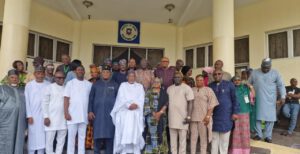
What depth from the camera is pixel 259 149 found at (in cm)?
558

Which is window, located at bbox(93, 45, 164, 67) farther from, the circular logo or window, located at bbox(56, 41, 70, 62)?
window, located at bbox(56, 41, 70, 62)

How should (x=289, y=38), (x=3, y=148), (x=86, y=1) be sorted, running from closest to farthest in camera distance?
(x=3, y=148) < (x=289, y=38) < (x=86, y=1)

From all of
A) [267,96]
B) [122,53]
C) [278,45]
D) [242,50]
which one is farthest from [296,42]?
[122,53]

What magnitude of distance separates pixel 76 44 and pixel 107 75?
5.71 m

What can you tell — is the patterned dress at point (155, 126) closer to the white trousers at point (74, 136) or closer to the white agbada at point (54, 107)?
the white trousers at point (74, 136)

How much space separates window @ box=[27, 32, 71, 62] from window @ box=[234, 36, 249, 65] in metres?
5.74

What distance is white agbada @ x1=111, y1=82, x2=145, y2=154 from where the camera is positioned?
4960 millimetres

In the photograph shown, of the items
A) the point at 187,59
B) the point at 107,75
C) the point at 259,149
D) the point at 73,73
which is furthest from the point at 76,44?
the point at 259,149

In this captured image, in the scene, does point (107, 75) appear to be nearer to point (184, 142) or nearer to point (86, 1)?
point (184, 142)

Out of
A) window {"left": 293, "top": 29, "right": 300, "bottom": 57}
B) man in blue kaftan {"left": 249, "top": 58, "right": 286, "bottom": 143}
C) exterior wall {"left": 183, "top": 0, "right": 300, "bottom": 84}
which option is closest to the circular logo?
exterior wall {"left": 183, "top": 0, "right": 300, "bottom": 84}

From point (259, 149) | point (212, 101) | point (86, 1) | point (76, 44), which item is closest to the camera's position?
point (212, 101)

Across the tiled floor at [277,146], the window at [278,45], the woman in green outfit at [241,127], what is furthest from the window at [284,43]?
the woman in green outfit at [241,127]

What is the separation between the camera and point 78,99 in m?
5.09

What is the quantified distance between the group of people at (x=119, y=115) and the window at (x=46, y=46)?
4.27 meters
